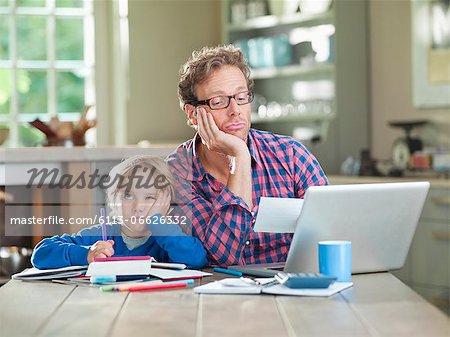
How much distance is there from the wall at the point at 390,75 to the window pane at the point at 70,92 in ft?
7.80

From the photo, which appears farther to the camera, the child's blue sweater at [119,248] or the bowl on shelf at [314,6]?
the bowl on shelf at [314,6]

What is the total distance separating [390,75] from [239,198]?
3227 mm

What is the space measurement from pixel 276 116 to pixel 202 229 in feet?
11.5

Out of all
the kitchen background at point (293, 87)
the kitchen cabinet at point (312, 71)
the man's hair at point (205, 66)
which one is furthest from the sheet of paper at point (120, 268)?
the kitchen cabinet at point (312, 71)

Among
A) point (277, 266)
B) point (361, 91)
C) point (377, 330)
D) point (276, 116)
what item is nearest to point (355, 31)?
point (361, 91)

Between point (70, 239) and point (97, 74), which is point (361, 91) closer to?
point (97, 74)

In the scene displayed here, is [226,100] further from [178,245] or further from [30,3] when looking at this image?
[30,3]

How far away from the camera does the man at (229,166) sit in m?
2.41

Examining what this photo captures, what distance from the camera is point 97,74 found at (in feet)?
21.9

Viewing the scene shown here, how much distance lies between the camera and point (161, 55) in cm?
663

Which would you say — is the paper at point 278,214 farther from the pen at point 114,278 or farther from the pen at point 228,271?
the pen at point 114,278

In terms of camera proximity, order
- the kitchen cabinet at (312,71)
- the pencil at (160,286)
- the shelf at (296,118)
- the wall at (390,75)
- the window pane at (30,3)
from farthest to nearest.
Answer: the window pane at (30,3) < the shelf at (296,118) < the kitchen cabinet at (312,71) < the wall at (390,75) < the pencil at (160,286)

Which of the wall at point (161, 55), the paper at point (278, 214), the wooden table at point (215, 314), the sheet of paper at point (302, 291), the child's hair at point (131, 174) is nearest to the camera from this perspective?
the wooden table at point (215, 314)

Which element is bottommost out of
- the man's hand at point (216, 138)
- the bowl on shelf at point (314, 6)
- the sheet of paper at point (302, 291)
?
the sheet of paper at point (302, 291)
